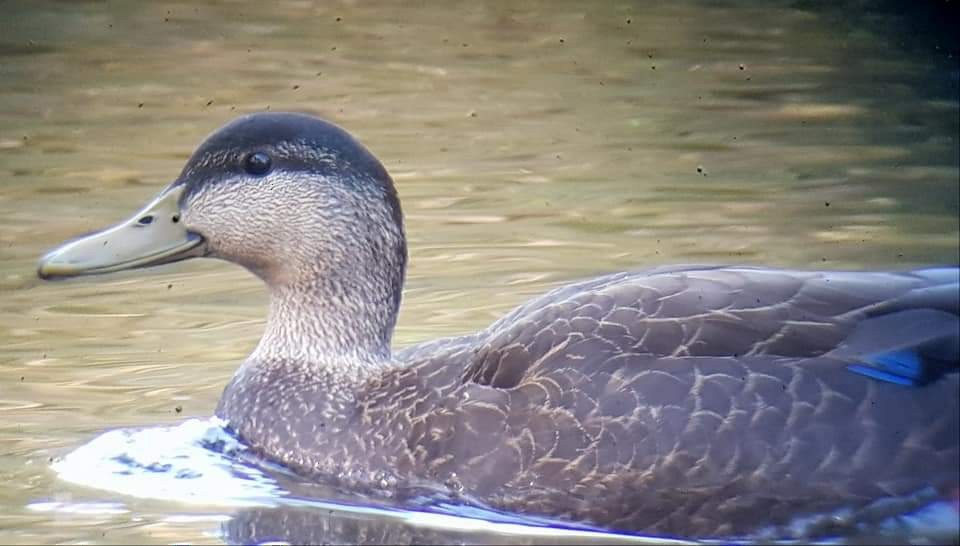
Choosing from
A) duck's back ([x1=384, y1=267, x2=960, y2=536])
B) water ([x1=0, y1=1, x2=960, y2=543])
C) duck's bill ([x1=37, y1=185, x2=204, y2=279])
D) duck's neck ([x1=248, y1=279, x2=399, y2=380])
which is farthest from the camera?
water ([x1=0, y1=1, x2=960, y2=543])

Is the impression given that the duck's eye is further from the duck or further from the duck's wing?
the duck's wing

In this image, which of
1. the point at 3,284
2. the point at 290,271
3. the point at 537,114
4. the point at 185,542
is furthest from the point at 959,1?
the point at 185,542

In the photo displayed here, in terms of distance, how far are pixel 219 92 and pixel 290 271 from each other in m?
7.72

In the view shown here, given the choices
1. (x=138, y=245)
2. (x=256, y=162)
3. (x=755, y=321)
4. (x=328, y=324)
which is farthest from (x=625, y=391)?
(x=138, y=245)

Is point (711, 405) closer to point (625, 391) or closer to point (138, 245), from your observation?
point (625, 391)

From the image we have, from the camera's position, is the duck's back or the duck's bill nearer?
the duck's back

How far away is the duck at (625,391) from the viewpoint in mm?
7059

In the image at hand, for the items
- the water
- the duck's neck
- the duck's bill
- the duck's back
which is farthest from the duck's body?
the duck's bill

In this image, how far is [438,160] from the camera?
13.4m

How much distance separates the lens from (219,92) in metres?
15.8

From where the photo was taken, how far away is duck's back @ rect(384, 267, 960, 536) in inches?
278

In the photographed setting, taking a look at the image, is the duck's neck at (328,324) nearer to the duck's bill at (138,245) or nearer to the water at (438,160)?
the duck's bill at (138,245)

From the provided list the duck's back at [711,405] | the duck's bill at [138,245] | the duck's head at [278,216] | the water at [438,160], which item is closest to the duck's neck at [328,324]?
the duck's head at [278,216]

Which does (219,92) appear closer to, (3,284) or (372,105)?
(372,105)
